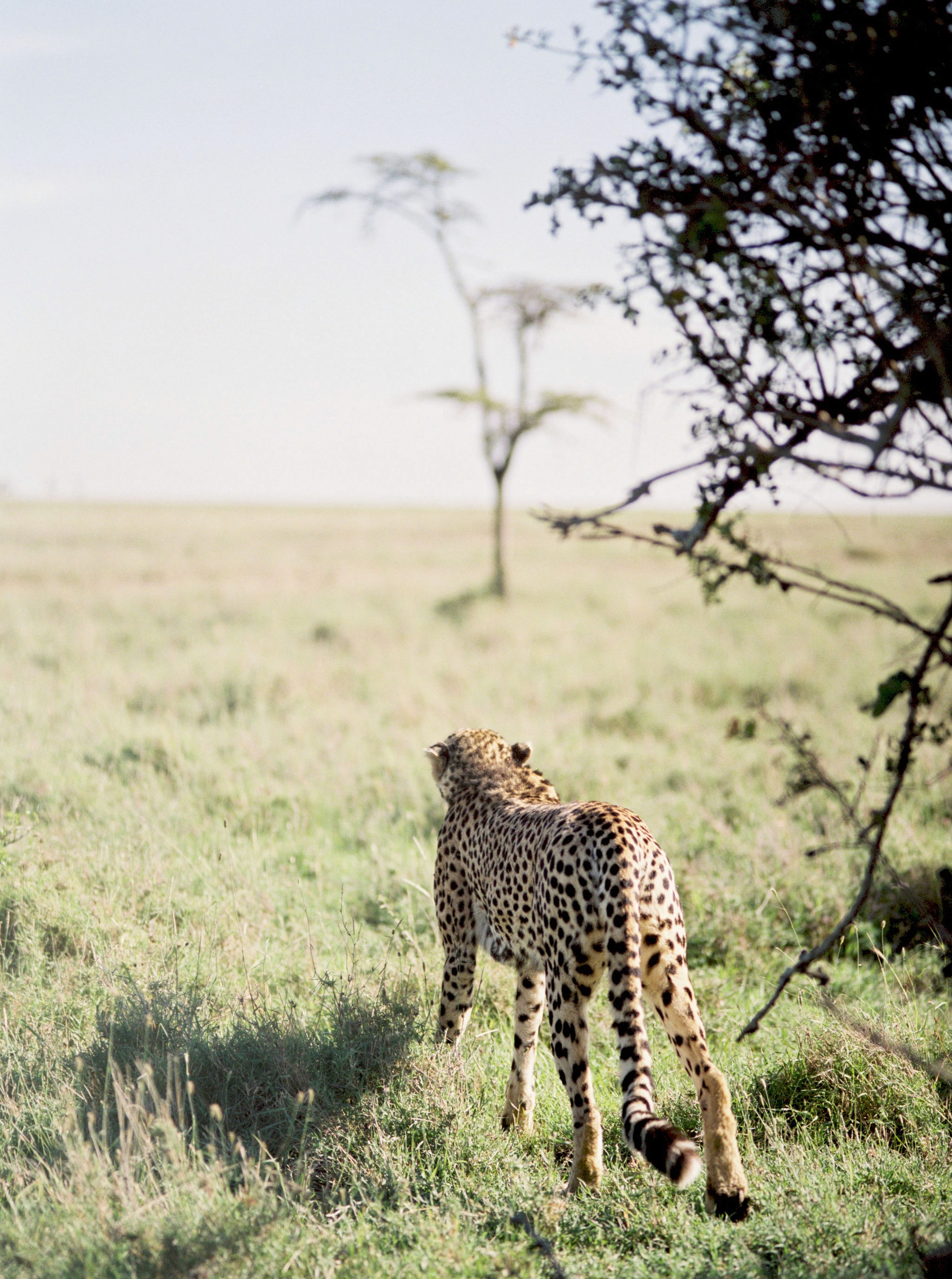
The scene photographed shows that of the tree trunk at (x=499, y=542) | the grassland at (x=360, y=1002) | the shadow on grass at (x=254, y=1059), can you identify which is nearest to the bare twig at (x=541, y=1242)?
the grassland at (x=360, y=1002)

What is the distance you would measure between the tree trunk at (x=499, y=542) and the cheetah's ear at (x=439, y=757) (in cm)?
1536

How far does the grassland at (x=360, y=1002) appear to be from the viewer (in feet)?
8.46

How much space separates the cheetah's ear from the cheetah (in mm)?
605

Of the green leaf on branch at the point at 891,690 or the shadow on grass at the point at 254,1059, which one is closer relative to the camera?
the green leaf on branch at the point at 891,690

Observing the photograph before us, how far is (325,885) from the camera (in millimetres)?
5184

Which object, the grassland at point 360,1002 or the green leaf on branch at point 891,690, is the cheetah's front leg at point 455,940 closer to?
the grassland at point 360,1002

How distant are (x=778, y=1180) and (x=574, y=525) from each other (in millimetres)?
2038

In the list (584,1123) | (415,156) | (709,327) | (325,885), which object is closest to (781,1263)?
(584,1123)

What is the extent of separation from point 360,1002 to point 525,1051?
657mm

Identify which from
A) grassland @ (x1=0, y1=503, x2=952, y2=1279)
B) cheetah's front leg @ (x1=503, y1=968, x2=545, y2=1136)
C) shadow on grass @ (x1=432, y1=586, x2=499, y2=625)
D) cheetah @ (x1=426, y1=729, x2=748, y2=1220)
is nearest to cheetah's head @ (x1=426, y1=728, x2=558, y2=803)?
cheetah @ (x1=426, y1=729, x2=748, y2=1220)

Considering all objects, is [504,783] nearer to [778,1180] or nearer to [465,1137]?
[465,1137]

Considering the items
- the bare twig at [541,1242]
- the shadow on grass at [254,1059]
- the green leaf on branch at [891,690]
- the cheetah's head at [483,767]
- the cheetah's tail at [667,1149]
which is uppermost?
the green leaf on branch at [891,690]

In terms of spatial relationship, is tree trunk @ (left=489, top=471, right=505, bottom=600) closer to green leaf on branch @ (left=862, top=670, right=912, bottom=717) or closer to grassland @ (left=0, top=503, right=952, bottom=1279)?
grassland @ (left=0, top=503, right=952, bottom=1279)

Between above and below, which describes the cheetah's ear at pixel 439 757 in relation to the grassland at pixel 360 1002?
above
